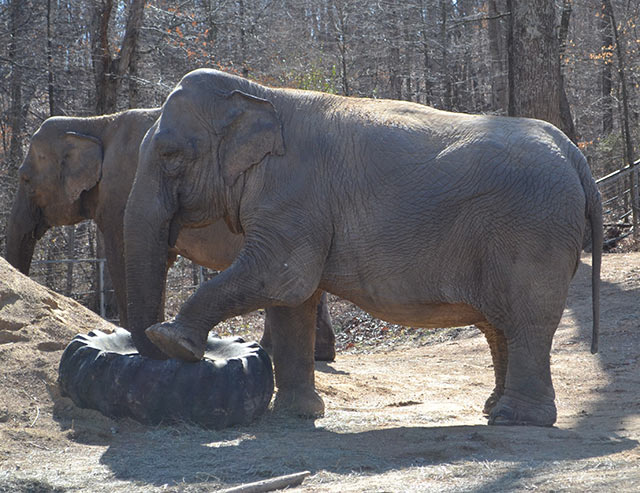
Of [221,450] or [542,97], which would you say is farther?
[542,97]

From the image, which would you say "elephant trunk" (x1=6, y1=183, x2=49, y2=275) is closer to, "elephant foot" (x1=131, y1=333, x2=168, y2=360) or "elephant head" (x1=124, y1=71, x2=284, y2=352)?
"elephant head" (x1=124, y1=71, x2=284, y2=352)

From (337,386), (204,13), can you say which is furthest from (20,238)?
(204,13)

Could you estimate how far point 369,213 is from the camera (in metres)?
6.16

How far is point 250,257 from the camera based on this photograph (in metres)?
6.02

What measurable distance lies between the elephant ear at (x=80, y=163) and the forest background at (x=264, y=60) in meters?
3.53

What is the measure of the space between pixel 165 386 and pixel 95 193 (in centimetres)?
511

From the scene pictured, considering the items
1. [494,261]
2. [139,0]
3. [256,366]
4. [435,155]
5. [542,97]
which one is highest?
[139,0]

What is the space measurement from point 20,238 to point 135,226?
16.1 feet

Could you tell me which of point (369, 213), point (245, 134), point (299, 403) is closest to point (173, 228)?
point (245, 134)

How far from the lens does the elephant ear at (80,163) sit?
10.0 meters

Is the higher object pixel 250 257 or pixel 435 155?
pixel 435 155

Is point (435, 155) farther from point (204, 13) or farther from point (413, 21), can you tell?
point (413, 21)

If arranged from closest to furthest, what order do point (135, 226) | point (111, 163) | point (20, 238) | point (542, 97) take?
point (135, 226) < point (111, 163) < point (20, 238) < point (542, 97)

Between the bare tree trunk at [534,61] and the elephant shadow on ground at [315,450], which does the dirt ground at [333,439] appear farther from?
the bare tree trunk at [534,61]
